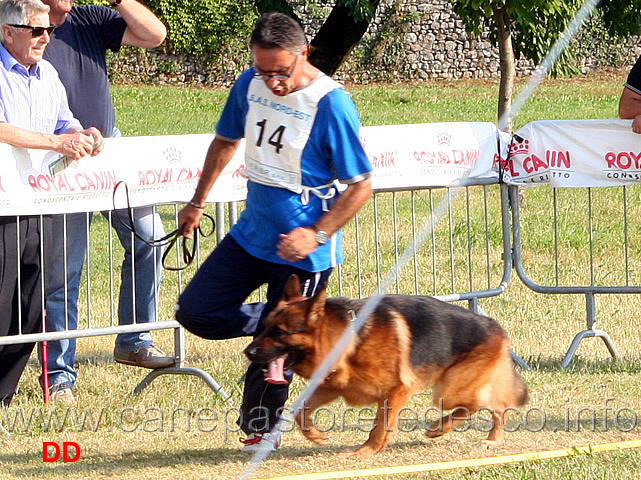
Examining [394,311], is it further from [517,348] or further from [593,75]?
[593,75]

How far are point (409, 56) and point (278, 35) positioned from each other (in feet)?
108

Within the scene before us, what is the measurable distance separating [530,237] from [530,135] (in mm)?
4009

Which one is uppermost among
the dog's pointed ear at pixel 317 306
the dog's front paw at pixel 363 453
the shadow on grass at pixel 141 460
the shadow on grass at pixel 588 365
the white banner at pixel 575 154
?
the white banner at pixel 575 154

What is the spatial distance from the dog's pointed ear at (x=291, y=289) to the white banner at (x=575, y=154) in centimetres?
273

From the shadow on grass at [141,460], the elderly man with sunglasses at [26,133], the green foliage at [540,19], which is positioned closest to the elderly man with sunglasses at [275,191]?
the shadow on grass at [141,460]

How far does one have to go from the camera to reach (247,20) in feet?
114

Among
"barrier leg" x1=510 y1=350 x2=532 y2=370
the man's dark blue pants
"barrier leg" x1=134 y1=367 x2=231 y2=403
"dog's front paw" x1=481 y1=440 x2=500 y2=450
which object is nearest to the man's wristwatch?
the man's dark blue pants

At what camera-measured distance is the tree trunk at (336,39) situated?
545 inches

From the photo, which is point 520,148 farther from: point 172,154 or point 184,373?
point 184,373

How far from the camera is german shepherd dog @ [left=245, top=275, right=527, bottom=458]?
4.48 metres

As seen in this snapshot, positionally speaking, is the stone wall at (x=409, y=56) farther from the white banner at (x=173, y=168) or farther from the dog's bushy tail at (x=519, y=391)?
the dog's bushy tail at (x=519, y=391)

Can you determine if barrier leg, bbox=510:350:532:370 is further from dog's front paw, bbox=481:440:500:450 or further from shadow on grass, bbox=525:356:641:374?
dog's front paw, bbox=481:440:500:450

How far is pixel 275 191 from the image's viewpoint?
462cm

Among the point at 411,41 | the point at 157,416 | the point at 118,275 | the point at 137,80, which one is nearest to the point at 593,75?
the point at 411,41
